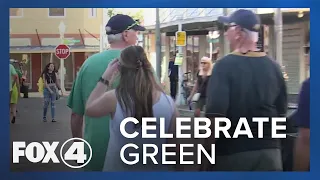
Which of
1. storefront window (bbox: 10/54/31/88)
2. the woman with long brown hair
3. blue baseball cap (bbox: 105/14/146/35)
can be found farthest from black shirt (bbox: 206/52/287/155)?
storefront window (bbox: 10/54/31/88)

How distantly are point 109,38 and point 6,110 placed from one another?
0.96 m

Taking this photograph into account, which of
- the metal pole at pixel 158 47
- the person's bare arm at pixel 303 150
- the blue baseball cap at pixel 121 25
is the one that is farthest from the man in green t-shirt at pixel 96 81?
the person's bare arm at pixel 303 150

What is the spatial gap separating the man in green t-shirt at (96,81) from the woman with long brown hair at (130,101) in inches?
1.6

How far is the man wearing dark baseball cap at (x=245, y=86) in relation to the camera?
4.02m

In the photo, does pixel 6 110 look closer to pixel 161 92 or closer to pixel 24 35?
pixel 24 35

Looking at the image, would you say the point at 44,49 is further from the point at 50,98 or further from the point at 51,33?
the point at 50,98

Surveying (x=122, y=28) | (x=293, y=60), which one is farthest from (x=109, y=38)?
(x=293, y=60)

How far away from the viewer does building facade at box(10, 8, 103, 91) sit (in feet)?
13.0

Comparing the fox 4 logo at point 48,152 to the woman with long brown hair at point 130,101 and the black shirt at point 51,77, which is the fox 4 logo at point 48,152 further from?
the black shirt at point 51,77

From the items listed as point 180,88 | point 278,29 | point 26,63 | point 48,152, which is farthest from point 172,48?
point 48,152

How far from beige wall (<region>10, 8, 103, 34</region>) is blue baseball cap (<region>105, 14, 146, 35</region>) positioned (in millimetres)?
87

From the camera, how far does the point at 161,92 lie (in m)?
4.05

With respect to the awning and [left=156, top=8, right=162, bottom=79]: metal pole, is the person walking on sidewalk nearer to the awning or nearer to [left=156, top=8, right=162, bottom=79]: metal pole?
the awning

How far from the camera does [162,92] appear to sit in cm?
405
